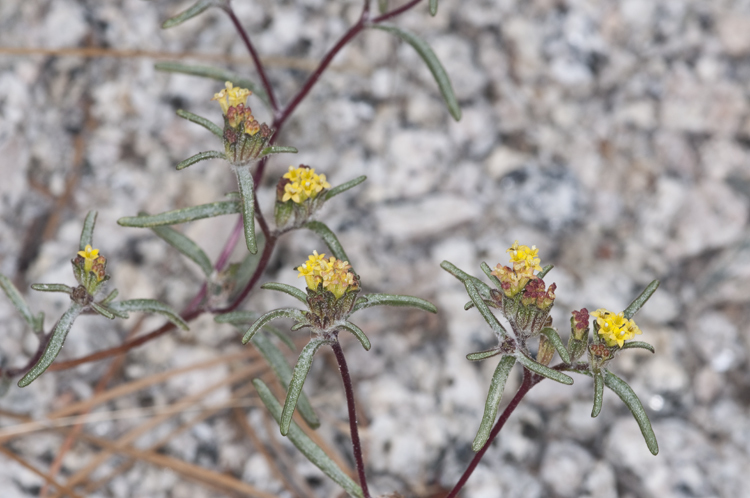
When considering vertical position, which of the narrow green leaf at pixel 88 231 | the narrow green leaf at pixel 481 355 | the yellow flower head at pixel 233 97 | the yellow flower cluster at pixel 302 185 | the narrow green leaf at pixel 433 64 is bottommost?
the narrow green leaf at pixel 481 355

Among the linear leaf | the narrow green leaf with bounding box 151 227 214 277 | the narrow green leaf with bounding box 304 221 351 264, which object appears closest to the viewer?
the linear leaf

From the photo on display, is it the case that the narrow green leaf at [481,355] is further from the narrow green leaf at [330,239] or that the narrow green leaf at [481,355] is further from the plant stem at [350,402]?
the narrow green leaf at [330,239]

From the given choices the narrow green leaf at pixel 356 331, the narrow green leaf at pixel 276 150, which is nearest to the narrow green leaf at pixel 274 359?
the narrow green leaf at pixel 356 331

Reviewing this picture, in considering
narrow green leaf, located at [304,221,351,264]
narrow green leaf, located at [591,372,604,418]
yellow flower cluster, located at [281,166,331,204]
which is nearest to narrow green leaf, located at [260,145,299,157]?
yellow flower cluster, located at [281,166,331,204]

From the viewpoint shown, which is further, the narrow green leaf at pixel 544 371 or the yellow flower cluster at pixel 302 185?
the yellow flower cluster at pixel 302 185

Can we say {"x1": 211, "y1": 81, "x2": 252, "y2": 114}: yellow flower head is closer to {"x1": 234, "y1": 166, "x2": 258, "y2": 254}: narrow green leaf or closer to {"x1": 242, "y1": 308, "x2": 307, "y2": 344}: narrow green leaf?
{"x1": 234, "y1": 166, "x2": 258, "y2": 254}: narrow green leaf
